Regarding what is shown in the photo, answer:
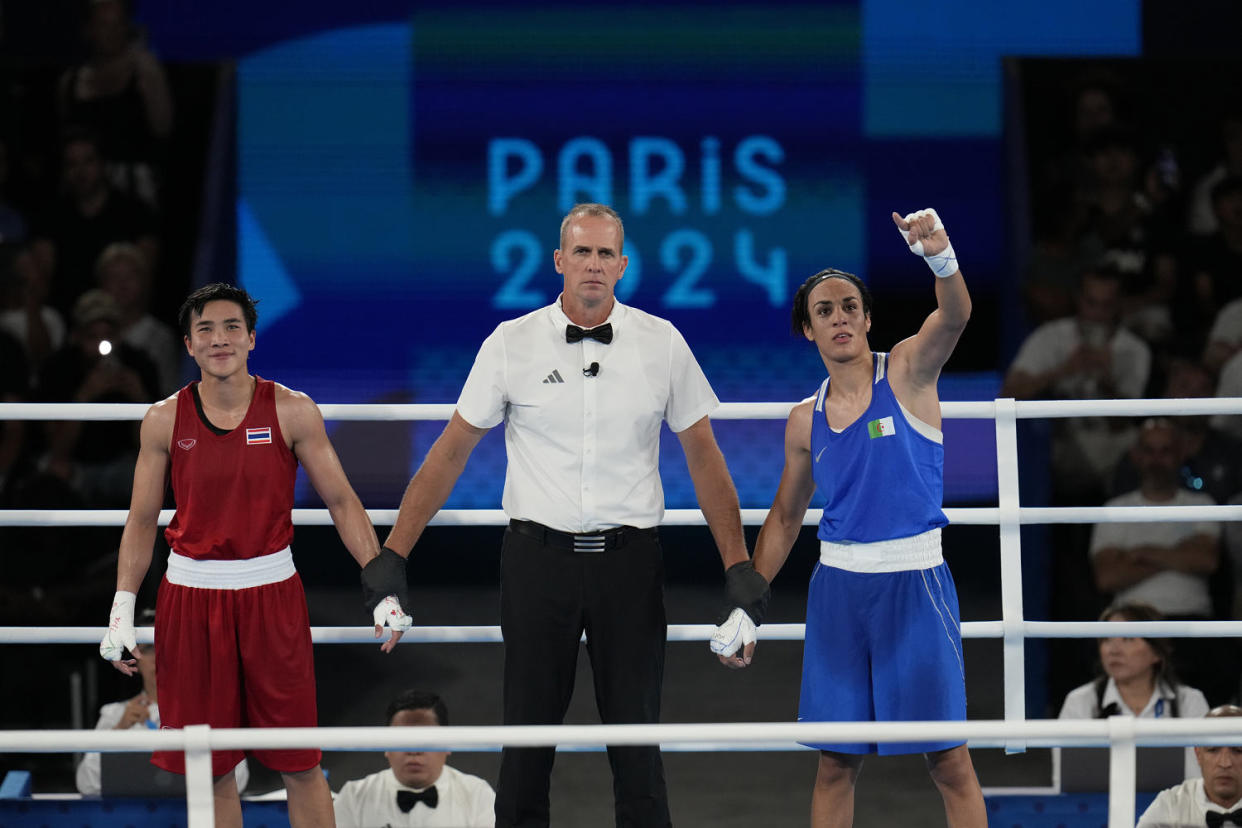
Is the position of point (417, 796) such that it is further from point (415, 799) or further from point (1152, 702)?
point (1152, 702)

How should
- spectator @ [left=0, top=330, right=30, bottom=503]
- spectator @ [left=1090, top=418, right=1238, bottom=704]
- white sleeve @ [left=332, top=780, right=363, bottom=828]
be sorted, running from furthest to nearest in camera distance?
spectator @ [left=0, top=330, right=30, bottom=503] < spectator @ [left=1090, top=418, right=1238, bottom=704] < white sleeve @ [left=332, top=780, right=363, bottom=828]

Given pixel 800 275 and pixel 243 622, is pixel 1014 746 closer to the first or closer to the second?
pixel 243 622

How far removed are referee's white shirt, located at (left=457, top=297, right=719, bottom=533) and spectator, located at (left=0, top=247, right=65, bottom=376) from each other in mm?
4169

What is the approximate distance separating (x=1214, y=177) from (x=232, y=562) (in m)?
5.18

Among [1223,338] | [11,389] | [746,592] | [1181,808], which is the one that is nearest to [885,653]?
[746,592]

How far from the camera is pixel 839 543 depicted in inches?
107

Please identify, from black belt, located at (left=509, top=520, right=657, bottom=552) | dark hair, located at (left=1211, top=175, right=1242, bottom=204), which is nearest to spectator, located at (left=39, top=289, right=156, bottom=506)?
black belt, located at (left=509, top=520, right=657, bottom=552)

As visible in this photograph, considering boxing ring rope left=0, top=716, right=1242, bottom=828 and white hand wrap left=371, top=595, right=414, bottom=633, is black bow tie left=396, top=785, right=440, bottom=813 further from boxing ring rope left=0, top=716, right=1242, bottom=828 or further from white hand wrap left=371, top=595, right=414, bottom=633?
boxing ring rope left=0, top=716, right=1242, bottom=828

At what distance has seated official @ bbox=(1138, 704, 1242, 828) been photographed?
318 cm

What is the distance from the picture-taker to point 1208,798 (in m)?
3.23

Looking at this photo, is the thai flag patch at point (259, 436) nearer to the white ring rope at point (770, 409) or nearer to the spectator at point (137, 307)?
the white ring rope at point (770, 409)

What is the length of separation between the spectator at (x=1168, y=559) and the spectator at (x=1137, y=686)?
78 cm

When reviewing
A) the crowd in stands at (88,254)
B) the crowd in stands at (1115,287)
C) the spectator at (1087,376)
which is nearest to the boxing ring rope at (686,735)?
the crowd in stands at (1115,287)

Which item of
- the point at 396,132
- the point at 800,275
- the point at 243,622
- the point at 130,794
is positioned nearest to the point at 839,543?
the point at 243,622
